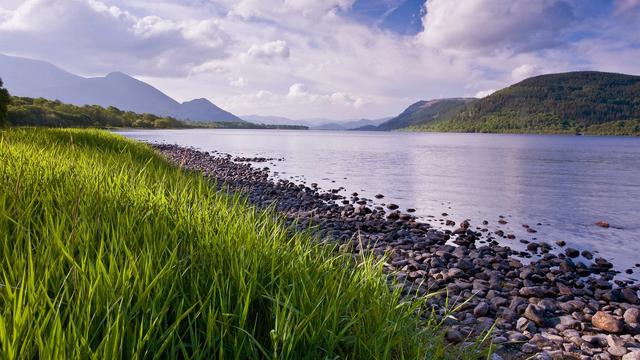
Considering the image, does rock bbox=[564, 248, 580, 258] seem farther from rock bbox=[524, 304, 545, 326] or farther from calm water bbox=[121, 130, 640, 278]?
rock bbox=[524, 304, 545, 326]

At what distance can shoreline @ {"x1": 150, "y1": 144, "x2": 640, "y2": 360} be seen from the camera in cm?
665

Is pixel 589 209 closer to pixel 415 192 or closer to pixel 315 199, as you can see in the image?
pixel 415 192

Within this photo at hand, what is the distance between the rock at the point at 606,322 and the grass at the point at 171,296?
533 cm

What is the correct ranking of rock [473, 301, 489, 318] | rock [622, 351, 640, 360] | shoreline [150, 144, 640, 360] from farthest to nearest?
rock [473, 301, 489, 318], shoreline [150, 144, 640, 360], rock [622, 351, 640, 360]

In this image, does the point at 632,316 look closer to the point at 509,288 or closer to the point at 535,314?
the point at 535,314

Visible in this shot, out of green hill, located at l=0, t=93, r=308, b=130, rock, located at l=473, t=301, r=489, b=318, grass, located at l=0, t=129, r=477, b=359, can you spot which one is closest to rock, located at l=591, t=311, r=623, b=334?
rock, located at l=473, t=301, r=489, b=318

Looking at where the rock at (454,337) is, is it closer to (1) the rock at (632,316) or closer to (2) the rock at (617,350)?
(2) the rock at (617,350)

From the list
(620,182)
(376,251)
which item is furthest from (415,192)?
(620,182)

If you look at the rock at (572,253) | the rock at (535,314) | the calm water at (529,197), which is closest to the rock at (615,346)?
the rock at (535,314)

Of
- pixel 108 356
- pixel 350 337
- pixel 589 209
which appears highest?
pixel 108 356

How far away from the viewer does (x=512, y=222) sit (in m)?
19.4

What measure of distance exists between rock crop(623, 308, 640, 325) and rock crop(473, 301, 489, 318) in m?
2.69

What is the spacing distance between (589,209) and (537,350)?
67.6 feet

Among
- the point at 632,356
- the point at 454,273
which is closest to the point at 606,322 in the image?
the point at 632,356
